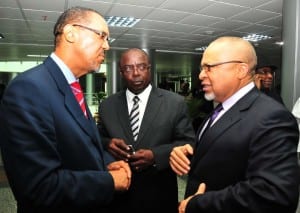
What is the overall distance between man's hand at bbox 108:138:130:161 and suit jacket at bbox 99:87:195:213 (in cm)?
14

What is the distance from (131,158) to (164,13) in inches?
171

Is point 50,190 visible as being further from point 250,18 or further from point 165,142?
point 250,18

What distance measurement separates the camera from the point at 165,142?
201cm

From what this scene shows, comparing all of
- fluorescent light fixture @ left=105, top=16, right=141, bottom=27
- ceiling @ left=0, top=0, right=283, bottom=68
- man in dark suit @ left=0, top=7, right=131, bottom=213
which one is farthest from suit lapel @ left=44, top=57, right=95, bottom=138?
fluorescent light fixture @ left=105, top=16, right=141, bottom=27

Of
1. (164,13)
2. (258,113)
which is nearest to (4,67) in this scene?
(164,13)

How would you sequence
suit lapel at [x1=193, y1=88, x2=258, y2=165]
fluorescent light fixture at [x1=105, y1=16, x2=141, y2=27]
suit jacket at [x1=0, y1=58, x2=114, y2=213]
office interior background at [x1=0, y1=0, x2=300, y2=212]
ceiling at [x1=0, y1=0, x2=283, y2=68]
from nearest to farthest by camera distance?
suit jacket at [x1=0, y1=58, x2=114, y2=213] < suit lapel at [x1=193, y1=88, x2=258, y2=165] < office interior background at [x1=0, y1=0, x2=300, y2=212] < ceiling at [x1=0, y1=0, x2=283, y2=68] < fluorescent light fixture at [x1=105, y1=16, x2=141, y2=27]

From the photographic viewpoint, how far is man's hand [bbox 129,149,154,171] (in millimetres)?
1808

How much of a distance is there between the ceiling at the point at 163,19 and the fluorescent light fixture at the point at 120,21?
173 mm

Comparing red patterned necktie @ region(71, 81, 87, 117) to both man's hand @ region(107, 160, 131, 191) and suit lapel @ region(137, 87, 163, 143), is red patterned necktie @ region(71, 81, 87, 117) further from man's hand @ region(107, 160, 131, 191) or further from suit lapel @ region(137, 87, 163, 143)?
suit lapel @ region(137, 87, 163, 143)

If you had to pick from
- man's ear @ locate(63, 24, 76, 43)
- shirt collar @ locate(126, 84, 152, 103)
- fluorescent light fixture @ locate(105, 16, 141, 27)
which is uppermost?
fluorescent light fixture @ locate(105, 16, 141, 27)

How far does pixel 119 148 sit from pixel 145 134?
219 millimetres

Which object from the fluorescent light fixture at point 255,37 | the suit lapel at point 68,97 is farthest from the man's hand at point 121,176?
the fluorescent light fixture at point 255,37

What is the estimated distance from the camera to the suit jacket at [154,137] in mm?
1908

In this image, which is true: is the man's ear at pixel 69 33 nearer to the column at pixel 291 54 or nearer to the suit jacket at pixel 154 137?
the suit jacket at pixel 154 137
